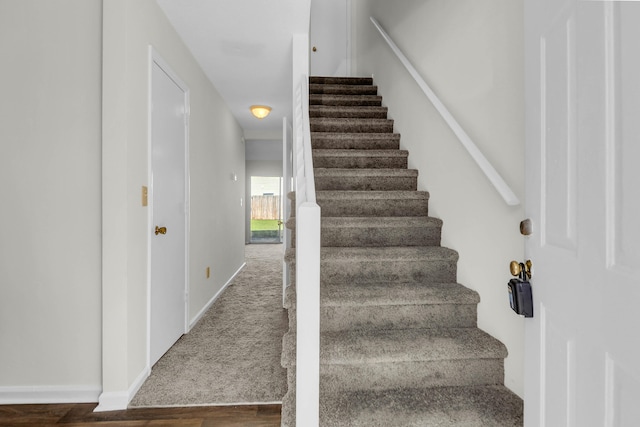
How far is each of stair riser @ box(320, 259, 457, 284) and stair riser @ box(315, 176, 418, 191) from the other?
80 centimetres

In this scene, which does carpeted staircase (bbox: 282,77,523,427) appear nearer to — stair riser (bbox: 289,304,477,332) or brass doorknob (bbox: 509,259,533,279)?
stair riser (bbox: 289,304,477,332)

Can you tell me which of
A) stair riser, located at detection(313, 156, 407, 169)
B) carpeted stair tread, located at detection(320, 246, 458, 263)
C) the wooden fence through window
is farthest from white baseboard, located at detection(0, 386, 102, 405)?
the wooden fence through window

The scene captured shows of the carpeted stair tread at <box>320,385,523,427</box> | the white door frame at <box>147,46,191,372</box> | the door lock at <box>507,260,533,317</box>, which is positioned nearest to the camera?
the door lock at <box>507,260,533,317</box>

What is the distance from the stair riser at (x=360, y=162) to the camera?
2811 mm

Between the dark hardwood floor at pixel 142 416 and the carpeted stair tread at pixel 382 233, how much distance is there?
1.05m

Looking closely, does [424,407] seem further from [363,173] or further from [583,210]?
[363,173]

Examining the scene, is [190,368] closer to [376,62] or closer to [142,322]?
[142,322]

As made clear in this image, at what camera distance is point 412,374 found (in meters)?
1.59

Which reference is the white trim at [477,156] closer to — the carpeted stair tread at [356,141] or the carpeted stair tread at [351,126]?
the carpeted stair tread at [356,141]

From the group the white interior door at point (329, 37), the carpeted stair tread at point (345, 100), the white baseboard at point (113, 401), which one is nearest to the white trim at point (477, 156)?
the carpeted stair tread at point (345, 100)

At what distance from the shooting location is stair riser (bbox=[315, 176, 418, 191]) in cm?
264

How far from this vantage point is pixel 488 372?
1598 mm

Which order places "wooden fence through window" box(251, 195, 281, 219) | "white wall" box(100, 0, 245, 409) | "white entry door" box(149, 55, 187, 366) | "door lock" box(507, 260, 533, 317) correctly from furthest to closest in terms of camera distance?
1. "wooden fence through window" box(251, 195, 281, 219)
2. "white entry door" box(149, 55, 187, 366)
3. "white wall" box(100, 0, 245, 409)
4. "door lock" box(507, 260, 533, 317)

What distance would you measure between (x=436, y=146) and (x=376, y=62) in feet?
7.07
